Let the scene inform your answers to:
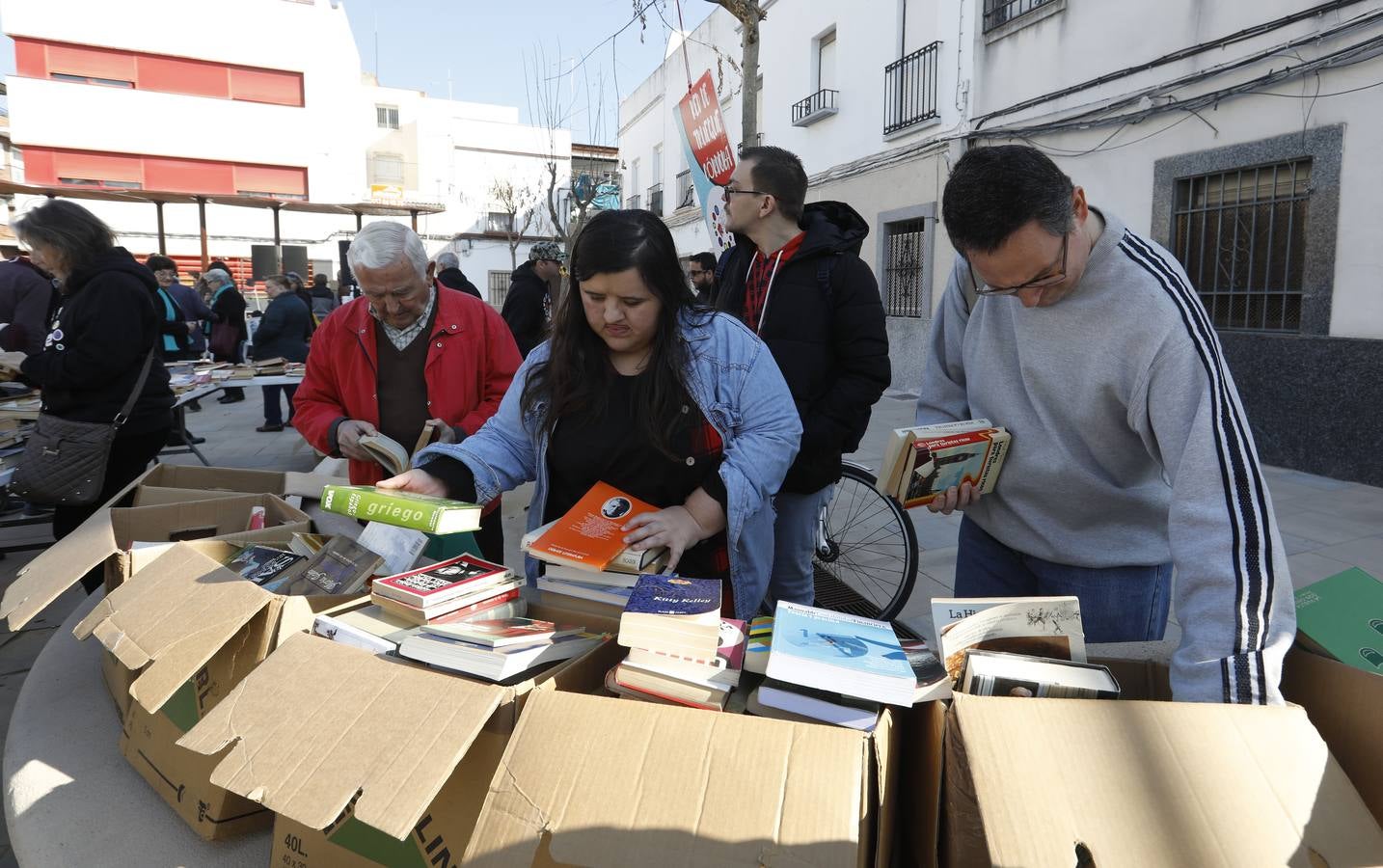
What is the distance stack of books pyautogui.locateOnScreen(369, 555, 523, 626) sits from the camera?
4.91 ft

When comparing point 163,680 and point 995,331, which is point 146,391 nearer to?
point 163,680

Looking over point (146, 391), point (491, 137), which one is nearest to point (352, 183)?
point (491, 137)

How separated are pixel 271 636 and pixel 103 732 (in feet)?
2.61

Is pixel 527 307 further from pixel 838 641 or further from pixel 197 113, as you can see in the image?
pixel 197 113

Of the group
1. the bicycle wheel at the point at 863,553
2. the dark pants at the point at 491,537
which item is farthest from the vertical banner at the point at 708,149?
the dark pants at the point at 491,537

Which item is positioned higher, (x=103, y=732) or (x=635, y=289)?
(x=635, y=289)

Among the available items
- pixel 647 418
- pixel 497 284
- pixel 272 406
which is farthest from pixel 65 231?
pixel 497 284

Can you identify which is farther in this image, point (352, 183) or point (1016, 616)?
point (352, 183)

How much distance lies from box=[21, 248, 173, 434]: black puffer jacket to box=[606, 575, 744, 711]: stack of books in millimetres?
2781

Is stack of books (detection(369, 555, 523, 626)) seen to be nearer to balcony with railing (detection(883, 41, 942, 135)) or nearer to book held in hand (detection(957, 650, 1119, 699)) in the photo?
book held in hand (detection(957, 650, 1119, 699))

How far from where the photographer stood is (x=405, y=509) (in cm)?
154

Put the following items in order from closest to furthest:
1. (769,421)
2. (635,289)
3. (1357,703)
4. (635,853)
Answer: (635,853) → (1357,703) → (635,289) → (769,421)

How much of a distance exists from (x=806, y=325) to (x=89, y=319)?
2584mm

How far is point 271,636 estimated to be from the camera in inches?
60.9
